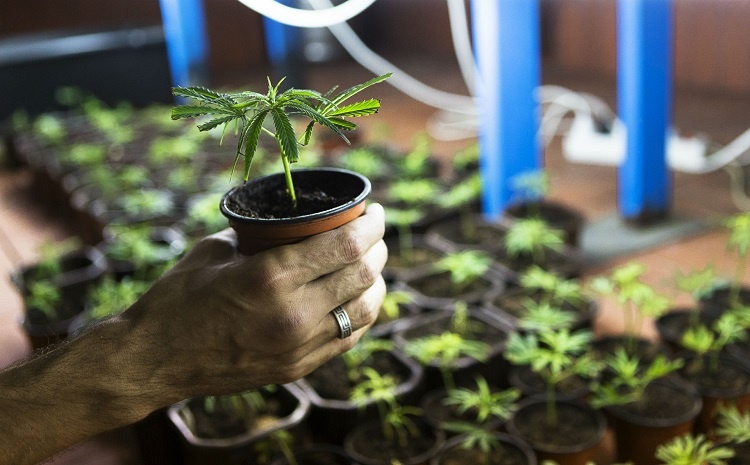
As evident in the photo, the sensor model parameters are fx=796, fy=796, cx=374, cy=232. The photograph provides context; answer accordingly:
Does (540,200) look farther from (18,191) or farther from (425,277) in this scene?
(18,191)

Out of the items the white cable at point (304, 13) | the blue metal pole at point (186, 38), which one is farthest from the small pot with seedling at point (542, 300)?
the blue metal pole at point (186, 38)

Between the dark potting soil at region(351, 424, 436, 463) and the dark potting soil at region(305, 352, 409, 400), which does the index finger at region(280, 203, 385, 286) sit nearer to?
the dark potting soil at region(351, 424, 436, 463)

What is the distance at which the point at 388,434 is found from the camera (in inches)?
69.1

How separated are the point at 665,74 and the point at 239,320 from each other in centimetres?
233

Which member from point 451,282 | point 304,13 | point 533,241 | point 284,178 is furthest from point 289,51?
point 284,178

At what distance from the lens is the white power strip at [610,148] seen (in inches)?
141

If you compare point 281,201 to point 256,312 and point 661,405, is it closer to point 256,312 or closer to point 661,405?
point 256,312

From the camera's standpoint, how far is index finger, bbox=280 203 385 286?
98 centimetres

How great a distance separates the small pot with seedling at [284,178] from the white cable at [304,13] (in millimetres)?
Answer: 473

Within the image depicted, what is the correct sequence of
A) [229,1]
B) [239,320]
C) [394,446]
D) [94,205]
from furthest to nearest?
[229,1] → [94,205] → [394,446] → [239,320]

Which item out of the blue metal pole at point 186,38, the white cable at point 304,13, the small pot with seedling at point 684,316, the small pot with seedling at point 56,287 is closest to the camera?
the white cable at point 304,13

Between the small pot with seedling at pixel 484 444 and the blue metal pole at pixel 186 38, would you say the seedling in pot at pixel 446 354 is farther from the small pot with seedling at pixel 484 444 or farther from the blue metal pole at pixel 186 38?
the blue metal pole at pixel 186 38

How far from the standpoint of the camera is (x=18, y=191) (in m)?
4.11

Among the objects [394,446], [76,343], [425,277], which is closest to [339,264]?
[76,343]
